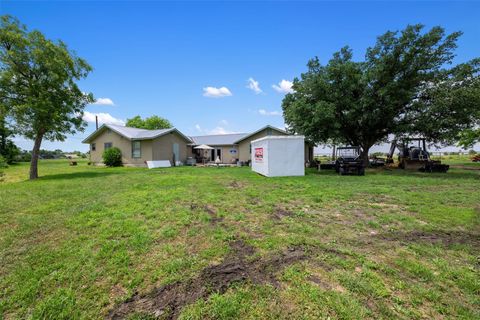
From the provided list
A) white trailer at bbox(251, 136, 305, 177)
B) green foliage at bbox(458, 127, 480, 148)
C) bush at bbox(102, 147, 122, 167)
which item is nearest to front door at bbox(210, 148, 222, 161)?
bush at bbox(102, 147, 122, 167)

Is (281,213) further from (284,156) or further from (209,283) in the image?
(284,156)

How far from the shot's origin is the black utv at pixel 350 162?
13.7 m

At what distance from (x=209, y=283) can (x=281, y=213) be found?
315cm

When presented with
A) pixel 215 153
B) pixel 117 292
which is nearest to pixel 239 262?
pixel 117 292

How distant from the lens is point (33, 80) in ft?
39.4

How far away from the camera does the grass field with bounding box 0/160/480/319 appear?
229 cm

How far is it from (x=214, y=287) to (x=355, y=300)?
5.09ft

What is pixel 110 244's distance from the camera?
3.66 meters

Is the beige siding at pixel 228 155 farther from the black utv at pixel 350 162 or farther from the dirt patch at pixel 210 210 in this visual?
the dirt patch at pixel 210 210

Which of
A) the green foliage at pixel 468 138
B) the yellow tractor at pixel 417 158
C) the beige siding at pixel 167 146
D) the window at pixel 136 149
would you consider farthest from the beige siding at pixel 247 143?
the green foliage at pixel 468 138

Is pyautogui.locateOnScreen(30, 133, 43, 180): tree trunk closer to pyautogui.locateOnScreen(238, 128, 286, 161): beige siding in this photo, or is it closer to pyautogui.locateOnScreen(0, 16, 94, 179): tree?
pyautogui.locateOnScreen(0, 16, 94, 179): tree

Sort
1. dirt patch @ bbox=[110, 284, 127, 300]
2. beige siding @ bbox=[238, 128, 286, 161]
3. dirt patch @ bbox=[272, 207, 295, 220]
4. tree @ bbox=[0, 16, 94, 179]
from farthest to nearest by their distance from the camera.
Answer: beige siding @ bbox=[238, 128, 286, 161], tree @ bbox=[0, 16, 94, 179], dirt patch @ bbox=[272, 207, 295, 220], dirt patch @ bbox=[110, 284, 127, 300]

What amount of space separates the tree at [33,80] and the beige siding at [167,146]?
27.5ft

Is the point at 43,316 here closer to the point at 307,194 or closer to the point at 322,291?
the point at 322,291
